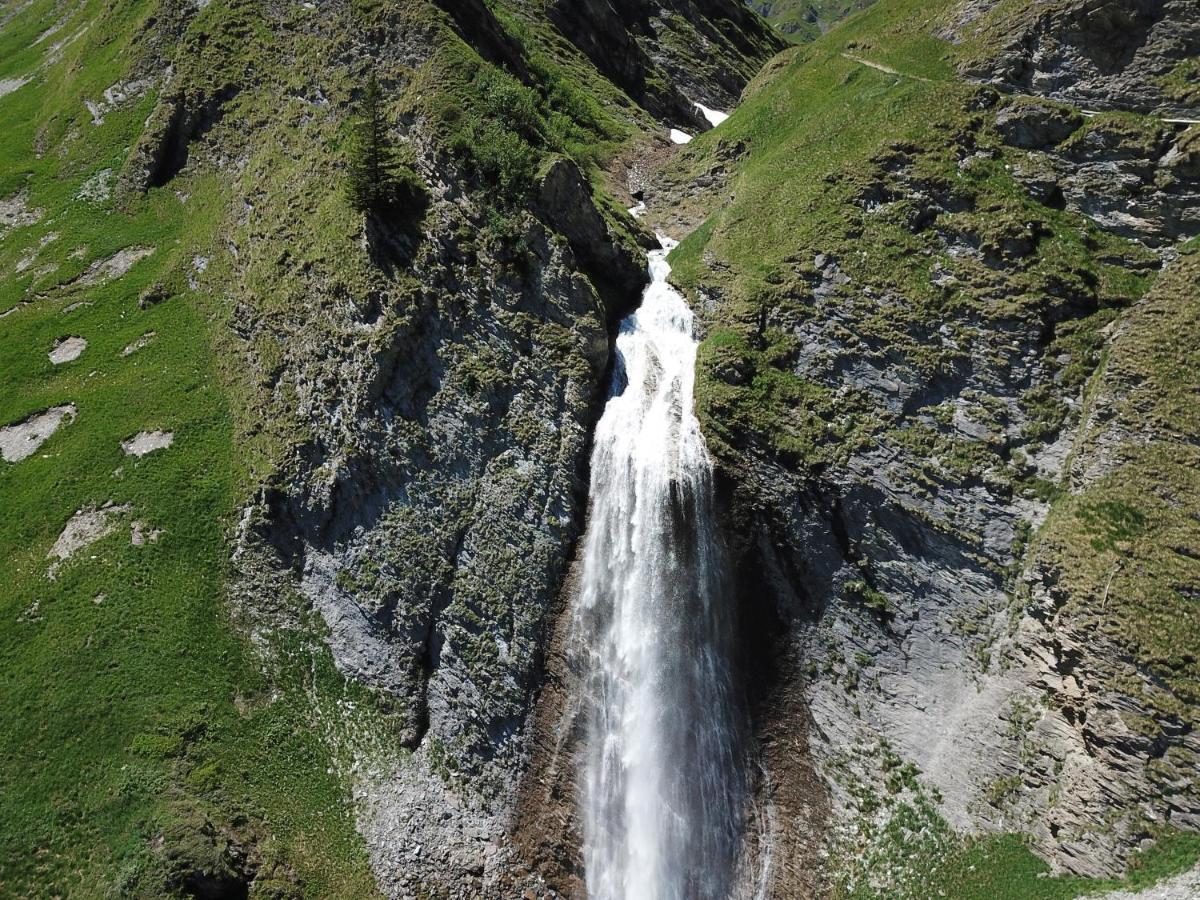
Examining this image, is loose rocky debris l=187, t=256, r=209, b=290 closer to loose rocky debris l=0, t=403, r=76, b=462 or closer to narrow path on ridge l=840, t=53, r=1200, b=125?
loose rocky debris l=0, t=403, r=76, b=462

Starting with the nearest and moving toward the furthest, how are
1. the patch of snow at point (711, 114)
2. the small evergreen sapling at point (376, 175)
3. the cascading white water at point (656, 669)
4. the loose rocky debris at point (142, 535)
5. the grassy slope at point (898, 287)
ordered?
the grassy slope at point (898, 287), the cascading white water at point (656, 669), the loose rocky debris at point (142, 535), the small evergreen sapling at point (376, 175), the patch of snow at point (711, 114)

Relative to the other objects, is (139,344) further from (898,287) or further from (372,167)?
(898,287)

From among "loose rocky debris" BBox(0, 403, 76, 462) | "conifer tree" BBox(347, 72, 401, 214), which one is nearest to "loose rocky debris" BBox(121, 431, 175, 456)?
"loose rocky debris" BBox(0, 403, 76, 462)

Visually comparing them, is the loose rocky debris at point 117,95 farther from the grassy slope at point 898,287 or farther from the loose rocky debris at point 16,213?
the grassy slope at point 898,287

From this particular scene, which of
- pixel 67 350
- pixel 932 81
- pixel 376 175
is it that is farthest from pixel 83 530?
pixel 932 81

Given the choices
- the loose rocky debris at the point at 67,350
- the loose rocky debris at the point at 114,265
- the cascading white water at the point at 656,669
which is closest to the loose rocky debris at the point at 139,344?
the loose rocky debris at the point at 67,350

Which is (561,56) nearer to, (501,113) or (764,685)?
(501,113)
